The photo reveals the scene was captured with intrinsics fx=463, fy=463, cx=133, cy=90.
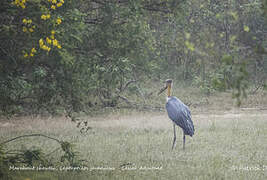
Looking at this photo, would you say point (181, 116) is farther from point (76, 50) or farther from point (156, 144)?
point (76, 50)

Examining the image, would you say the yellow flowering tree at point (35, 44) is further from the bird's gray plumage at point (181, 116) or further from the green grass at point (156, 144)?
the bird's gray plumage at point (181, 116)

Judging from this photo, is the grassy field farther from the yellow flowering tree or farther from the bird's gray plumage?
the yellow flowering tree

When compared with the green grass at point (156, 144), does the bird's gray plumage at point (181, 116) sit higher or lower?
higher

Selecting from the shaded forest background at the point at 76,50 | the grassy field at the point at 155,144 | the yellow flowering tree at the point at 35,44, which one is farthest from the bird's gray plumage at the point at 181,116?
the yellow flowering tree at the point at 35,44

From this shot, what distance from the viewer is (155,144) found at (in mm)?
11984

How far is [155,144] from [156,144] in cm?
4

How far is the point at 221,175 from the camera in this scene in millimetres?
8695

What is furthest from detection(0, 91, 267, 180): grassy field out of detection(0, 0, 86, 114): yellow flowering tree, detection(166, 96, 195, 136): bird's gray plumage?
detection(0, 0, 86, 114): yellow flowering tree

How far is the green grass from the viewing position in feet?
28.8

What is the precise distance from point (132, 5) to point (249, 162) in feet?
14.1

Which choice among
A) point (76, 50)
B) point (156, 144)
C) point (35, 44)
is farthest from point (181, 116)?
point (35, 44)

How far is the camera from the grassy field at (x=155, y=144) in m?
8.79

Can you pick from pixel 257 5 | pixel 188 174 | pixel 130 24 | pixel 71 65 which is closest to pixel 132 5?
pixel 130 24

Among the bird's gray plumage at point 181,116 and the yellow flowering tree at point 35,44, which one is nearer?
the yellow flowering tree at point 35,44
